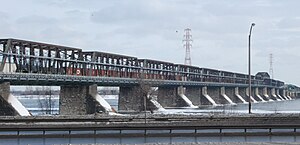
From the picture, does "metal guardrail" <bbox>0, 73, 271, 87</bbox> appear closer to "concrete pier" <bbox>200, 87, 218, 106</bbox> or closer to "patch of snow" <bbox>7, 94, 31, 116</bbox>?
"patch of snow" <bbox>7, 94, 31, 116</bbox>

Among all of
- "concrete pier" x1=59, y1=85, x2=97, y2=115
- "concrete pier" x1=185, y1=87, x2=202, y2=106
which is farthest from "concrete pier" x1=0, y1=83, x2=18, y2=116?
"concrete pier" x1=185, y1=87, x2=202, y2=106

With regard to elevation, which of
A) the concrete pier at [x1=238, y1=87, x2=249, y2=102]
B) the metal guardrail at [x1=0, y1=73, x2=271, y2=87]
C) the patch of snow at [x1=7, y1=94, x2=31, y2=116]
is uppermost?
Result: the metal guardrail at [x1=0, y1=73, x2=271, y2=87]

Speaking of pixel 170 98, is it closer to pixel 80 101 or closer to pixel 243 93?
pixel 80 101

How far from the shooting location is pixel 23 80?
74188 mm

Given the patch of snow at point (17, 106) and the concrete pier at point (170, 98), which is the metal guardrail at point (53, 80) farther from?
the concrete pier at point (170, 98)

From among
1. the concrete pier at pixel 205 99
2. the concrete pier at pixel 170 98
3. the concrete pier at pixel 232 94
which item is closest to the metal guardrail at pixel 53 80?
the concrete pier at pixel 170 98

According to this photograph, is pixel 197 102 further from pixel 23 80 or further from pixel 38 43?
pixel 23 80

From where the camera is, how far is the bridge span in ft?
253

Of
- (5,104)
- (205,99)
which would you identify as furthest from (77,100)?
(205,99)

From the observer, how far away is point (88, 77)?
89438 millimetres

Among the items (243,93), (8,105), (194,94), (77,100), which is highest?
(243,93)

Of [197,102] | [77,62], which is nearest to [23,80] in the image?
[77,62]

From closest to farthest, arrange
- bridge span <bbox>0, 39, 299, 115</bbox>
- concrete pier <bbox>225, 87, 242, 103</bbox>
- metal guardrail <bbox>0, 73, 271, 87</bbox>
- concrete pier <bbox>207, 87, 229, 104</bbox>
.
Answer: metal guardrail <bbox>0, 73, 271, 87</bbox> < bridge span <bbox>0, 39, 299, 115</bbox> < concrete pier <bbox>207, 87, 229, 104</bbox> < concrete pier <bbox>225, 87, 242, 103</bbox>

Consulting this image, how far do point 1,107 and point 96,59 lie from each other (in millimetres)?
40923
